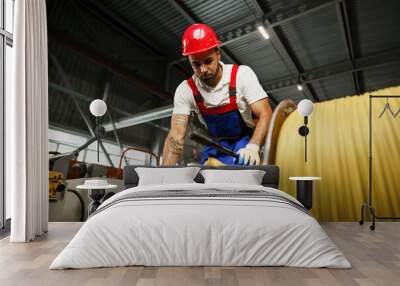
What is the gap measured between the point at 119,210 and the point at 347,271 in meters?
1.42

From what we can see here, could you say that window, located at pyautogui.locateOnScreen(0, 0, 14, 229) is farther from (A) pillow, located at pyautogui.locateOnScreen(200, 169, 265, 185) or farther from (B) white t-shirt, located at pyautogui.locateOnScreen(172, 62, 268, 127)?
(A) pillow, located at pyautogui.locateOnScreen(200, 169, 265, 185)

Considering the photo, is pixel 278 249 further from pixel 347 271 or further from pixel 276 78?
pixel 276 78

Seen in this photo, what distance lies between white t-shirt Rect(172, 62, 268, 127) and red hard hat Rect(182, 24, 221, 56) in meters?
0.26

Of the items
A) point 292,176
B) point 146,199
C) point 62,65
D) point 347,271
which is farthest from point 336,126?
point 62,65

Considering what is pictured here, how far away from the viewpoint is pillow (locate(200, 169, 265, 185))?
3.43 m

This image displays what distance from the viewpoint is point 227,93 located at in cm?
387

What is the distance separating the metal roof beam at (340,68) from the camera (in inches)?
168

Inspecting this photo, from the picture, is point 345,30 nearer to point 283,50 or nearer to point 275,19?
point 283,50

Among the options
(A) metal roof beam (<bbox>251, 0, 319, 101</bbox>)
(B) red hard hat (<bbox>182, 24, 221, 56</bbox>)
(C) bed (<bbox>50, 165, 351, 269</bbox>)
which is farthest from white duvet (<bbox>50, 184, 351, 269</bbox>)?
(A) metal roof beam (<bbox>251, 0, 319, 101</bbox>)

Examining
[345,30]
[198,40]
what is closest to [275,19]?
[345,30]

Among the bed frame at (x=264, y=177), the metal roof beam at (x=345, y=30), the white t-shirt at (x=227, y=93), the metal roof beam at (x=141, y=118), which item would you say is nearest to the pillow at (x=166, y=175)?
the bed frame at (x=264, y=177)

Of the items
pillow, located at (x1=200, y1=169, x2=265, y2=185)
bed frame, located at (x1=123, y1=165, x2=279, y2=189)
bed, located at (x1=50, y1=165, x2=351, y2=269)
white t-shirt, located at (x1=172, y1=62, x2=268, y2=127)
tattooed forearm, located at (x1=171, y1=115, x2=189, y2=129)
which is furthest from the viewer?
tattooed forearm, located at (x1=171, y1=115, x2=189, y2=129)

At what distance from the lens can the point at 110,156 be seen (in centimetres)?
450

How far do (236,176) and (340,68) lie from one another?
210 centimetres
